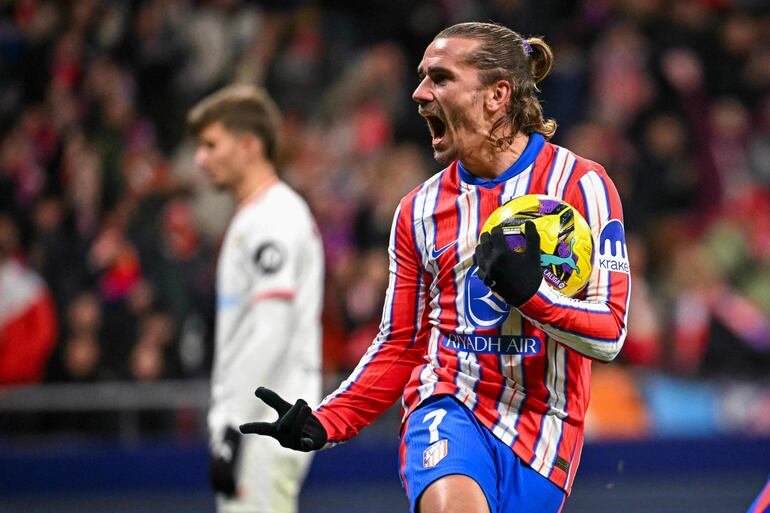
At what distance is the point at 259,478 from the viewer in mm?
5090

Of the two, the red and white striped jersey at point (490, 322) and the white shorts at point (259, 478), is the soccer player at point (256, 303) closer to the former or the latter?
the white shorts at point (259, 478)

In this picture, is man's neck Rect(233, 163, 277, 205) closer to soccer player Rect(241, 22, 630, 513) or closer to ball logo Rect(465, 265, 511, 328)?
soccer player Rect(241, 22, 630, 513)

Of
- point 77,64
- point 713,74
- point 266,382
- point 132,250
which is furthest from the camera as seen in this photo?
point 77,64

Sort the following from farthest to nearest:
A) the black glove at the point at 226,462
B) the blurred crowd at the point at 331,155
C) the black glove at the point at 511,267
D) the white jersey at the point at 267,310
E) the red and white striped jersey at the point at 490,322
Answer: the blurred crowd at the point at 331,155
the white jersey at the point at 267,310
the black glove at the point at 226,462
the red and white striped jersey at the point at 490,322
the black glove at the point at 511,267

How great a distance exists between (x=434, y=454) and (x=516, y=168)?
84 cm

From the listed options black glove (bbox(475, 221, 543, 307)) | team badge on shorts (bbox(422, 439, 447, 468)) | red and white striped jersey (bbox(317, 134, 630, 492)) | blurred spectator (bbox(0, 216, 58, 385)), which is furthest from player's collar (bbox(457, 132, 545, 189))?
blurred spectator (bbox(0, 216, 58, 385))

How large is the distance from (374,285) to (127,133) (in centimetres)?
322

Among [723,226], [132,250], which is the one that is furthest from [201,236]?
[723,226]

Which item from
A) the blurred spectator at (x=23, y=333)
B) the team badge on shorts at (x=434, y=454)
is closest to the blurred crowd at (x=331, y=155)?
the blurred spectator at (x=23, y=333)

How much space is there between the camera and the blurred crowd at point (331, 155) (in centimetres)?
905

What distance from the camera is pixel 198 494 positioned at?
926 centimetres

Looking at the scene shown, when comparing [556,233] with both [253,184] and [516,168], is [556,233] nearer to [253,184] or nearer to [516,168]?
[516,168]

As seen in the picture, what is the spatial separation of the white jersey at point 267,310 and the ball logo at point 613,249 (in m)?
2.03

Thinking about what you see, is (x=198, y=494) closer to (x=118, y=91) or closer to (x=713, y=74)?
(x=118, y=91)
